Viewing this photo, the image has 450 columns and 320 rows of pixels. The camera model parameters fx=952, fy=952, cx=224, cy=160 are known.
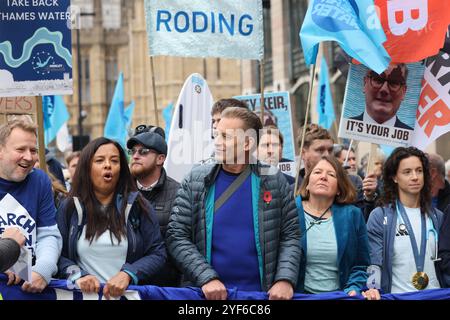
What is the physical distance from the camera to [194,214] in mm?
5121

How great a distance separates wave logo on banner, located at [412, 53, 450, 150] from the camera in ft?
23.8

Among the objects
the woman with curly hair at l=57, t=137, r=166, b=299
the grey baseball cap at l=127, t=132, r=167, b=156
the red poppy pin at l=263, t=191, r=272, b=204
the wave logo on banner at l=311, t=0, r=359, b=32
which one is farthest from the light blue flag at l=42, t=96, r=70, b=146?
the red poppy pin at l=263, t=191, r=272, b=204

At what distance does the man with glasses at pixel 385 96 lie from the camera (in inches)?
284

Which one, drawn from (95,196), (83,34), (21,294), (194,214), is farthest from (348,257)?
(83,34)

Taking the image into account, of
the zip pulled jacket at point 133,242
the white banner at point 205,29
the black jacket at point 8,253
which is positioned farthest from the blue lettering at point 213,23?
the black jacket at point 8,253

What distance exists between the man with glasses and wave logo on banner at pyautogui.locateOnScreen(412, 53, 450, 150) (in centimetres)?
14

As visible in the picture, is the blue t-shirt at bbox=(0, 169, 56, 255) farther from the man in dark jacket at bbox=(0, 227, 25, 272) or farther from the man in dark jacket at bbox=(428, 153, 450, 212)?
the man in dark jacket at bbox=(428, 153, 450, 212)

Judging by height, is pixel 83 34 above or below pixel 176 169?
above

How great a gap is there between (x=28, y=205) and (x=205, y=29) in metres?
3.00

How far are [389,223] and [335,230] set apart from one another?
0.46m

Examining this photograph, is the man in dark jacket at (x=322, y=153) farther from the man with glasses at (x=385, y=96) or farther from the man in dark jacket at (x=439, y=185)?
the man in dark jacket at (x=439, y=185)

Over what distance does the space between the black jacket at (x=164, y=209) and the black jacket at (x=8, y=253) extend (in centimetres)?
113

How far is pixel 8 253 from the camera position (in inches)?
173

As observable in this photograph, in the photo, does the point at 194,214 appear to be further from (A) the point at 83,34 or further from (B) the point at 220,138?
(A) the point at 83,34
